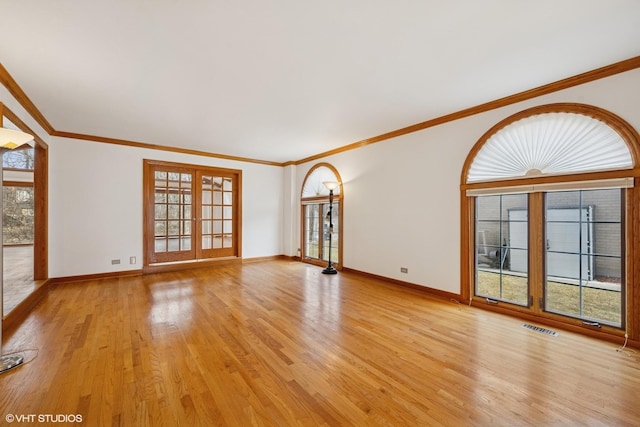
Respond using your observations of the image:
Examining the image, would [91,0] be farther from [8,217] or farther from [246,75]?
[8,217]

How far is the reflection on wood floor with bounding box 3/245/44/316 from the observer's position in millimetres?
3325

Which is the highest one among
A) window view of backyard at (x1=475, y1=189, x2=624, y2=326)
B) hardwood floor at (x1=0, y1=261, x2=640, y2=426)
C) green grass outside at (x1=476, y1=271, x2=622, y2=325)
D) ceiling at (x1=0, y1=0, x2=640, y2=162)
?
ceiling at (x1=0, y1=0, x2=640, y2=162)

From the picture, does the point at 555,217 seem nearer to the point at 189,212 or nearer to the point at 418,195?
the point at 418,195

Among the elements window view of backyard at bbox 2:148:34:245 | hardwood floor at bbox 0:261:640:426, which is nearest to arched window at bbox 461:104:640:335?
hardwood floor at bbox 0:261:640:426

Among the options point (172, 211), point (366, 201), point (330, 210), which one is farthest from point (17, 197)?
point (366, 201)

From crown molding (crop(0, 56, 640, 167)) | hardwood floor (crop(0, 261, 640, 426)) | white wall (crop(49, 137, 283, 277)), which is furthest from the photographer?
white wall (crop(49, 137, 283, 277))

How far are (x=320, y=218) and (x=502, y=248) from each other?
12.3 ft

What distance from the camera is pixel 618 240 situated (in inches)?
104

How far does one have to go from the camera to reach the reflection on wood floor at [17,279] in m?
3.33

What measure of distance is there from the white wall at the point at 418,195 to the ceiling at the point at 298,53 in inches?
11.9

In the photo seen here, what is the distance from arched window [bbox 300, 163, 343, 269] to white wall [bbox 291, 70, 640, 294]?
0.32 meters

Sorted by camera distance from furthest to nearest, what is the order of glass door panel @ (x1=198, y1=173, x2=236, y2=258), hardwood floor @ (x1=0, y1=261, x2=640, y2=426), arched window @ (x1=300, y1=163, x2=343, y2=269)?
1. glass door panel @ (x1=198, y1=173, x2=236, y2=258)
2. arched window @ (x1=300, y1=163, x2=343, y2=269)
3. hardwood floor @ (x1=0, y1=261, x2=640, y2=426)

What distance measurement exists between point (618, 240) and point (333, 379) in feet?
9.96

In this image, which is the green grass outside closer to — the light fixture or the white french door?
the light fixture
